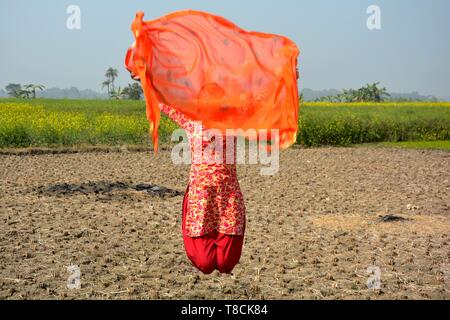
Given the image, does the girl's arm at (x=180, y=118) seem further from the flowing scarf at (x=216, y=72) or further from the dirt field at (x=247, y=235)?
the dirt field at (x=247, y=235)

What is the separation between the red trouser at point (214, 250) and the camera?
3.71 meters

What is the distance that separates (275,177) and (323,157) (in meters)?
4.03

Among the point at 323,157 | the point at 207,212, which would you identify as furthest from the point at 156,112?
the point at 323,157

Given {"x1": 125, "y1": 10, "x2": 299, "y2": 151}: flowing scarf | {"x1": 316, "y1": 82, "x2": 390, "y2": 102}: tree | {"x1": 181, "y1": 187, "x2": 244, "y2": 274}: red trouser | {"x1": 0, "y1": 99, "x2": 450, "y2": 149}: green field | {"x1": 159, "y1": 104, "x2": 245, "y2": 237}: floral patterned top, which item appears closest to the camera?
{"x1": 125, "y1": 10, "x2": 299, "y2": 151}: flowing scarf

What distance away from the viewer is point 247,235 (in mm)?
7324

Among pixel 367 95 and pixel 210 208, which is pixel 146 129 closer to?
pixel 210 208

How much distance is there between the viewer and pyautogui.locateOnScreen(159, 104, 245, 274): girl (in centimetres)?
359

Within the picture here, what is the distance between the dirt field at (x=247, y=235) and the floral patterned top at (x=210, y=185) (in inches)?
61.9

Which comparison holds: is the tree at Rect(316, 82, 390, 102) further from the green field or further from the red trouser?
the red trouser

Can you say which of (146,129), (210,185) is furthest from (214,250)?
(146,129)

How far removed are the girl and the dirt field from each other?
1470 millimetres

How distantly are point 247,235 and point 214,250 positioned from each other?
3602 mm

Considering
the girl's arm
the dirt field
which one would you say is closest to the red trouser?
the girl's arm

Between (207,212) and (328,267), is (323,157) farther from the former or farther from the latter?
(207,212)
